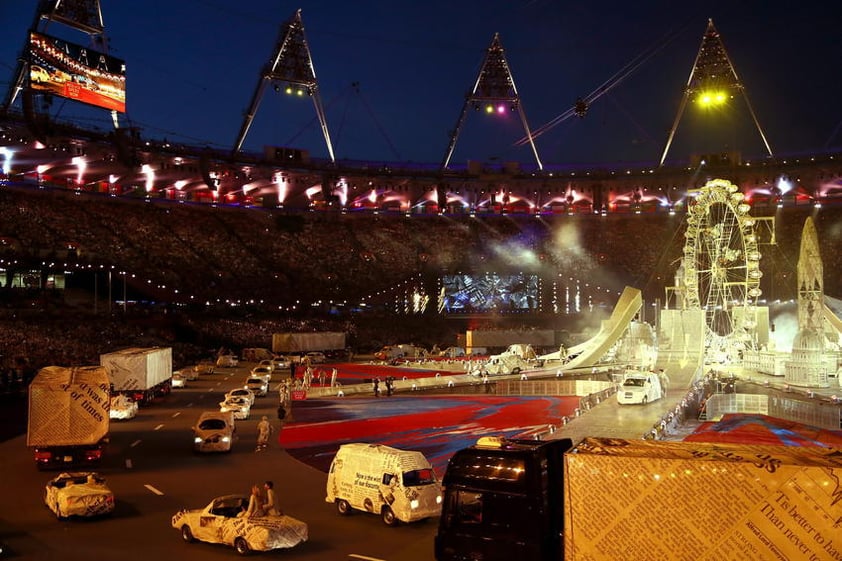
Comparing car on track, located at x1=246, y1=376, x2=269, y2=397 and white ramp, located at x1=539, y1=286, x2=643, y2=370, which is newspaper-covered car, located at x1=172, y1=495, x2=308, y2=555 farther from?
white ramp, located at x1=539, y1=286, x2=643, y2=370

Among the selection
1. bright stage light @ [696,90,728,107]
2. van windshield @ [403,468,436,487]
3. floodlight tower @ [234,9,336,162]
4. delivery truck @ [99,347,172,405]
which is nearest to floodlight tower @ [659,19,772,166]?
bright stage light @ [696,90,728,107]

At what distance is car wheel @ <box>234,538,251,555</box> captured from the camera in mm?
13930

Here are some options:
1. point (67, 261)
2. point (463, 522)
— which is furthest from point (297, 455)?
point (67, 261)

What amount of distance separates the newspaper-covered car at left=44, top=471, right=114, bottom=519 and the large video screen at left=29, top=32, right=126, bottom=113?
2056 inches

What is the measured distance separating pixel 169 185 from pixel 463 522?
7899cm

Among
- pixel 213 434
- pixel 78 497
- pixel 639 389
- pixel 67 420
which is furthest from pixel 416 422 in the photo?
pixel 78 497

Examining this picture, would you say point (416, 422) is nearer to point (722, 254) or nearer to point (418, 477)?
point (418, 477)

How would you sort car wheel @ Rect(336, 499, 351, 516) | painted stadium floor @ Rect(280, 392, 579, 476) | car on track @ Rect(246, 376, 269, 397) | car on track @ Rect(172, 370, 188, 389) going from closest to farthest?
1. car wheel @ Rect(336, 499, 351, 516)
2. painted stadium floor @ Rect(280, 392, 579, 476)
3. car on track @ Rect(246, 376, 269, 397)
4. car on track @ Rect(172, 370, 188, 389)

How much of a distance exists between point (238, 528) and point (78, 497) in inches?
163

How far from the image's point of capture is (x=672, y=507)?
28.6 feet

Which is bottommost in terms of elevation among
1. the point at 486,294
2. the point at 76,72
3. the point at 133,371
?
the point at 133,371

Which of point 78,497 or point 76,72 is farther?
point 76,72

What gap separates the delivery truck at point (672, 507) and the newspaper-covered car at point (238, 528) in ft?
14.7

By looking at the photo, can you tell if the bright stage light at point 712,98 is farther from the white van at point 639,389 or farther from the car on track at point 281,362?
the white van at point 639,389
